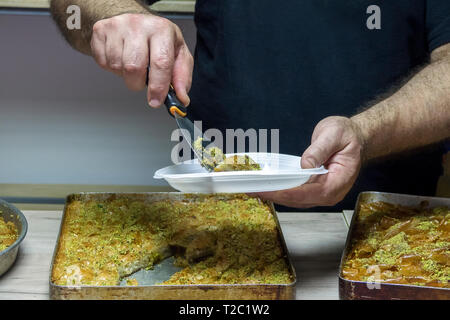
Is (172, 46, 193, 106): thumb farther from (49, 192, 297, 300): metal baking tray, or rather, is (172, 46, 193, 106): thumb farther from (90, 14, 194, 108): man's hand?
(49, 192, 297, 300): metal baking tray

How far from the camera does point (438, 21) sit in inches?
59.7

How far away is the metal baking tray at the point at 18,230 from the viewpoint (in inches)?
42.8

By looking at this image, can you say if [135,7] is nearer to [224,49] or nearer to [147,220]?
[224,49]

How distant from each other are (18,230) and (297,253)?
62 centimetres

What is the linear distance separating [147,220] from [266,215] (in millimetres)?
282

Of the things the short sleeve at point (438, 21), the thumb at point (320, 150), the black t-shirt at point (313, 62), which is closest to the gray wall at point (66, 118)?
the black t-shirt at point (313, 62)

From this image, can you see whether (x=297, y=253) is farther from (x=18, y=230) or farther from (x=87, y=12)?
(x=87, y=12)

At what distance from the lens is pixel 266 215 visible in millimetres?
1365

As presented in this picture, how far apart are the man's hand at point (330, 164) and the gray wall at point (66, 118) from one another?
1299 mm

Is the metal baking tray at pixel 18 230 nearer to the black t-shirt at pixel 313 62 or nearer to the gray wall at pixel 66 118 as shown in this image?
the black t-shirt at pixel 313 62

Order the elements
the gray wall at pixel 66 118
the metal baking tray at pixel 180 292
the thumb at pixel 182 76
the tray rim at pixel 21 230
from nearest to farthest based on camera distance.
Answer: the metal baking tray at pixel 180 292 → the tray rim at pixel 21 230 → the thumb at pixel 182 76 → the gray wall at pixel 66 118

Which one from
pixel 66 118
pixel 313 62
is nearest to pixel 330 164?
pixel 313 62
